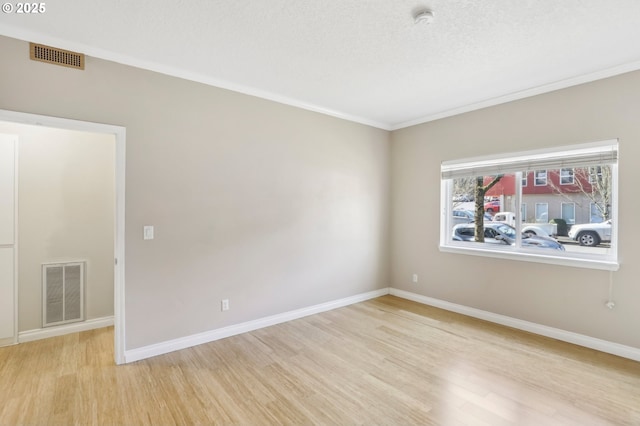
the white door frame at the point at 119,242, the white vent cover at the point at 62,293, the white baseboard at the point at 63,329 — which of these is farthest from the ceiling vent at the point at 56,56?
the white baseboard at the point at 63,329

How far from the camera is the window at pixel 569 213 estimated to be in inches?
132

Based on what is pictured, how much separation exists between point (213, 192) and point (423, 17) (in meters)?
2.44

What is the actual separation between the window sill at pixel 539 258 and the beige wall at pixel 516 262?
0.20 ft

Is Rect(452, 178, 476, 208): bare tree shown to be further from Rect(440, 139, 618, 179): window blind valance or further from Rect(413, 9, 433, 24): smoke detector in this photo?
Rect(413, 9, 433, 24): smoke detector

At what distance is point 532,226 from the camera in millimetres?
3654

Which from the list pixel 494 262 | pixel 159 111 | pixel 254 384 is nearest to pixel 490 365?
pixel 494 262

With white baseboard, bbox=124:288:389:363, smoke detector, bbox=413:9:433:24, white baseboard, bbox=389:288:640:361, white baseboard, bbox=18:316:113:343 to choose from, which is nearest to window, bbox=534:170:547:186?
white baseboard, bbox=389:288:640:361

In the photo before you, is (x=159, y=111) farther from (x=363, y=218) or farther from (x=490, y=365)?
(x=490, y=365)

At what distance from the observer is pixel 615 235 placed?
3000 millimetres

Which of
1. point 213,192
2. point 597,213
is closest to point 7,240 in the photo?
point 213,192

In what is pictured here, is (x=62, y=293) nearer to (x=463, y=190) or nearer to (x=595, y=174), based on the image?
(x=463, y=190)

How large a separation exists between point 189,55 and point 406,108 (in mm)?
2736

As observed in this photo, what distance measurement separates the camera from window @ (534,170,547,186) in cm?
354

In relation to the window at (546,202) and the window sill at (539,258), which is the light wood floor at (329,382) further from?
the window at (546,202)
